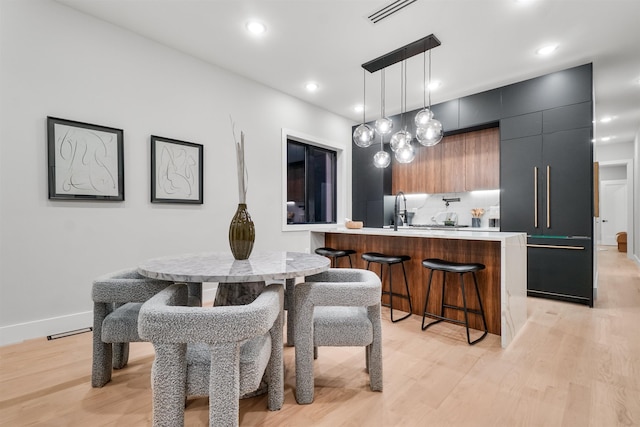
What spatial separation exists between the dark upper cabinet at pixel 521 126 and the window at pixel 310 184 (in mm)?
2867

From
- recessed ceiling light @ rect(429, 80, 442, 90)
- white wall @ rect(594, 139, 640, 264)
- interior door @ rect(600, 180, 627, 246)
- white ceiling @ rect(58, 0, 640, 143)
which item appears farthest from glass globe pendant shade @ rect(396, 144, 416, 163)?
interior door @ rect(600, 180, 627, 246)

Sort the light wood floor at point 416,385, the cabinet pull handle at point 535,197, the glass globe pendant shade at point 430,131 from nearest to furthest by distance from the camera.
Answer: the light wood floor at point 416,385, the glass globe pendant shade at point 430,131, the cabinet pull handle at point 535,197

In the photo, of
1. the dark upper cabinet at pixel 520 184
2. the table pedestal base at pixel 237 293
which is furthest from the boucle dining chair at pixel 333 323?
the dark upper cabinet at pixel 520 184

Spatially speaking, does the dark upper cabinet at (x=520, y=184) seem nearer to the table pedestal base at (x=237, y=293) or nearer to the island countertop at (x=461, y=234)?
the island countertop at (x=461, y=234)

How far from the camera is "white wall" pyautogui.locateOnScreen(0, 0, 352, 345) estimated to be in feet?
8.05

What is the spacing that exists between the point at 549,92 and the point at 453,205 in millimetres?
2193

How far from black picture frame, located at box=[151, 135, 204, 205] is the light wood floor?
153 centimetres

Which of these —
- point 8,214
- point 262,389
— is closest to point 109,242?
point 8,214

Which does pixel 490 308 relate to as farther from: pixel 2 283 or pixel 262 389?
pixel 2 283

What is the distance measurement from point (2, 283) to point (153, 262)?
1.68m

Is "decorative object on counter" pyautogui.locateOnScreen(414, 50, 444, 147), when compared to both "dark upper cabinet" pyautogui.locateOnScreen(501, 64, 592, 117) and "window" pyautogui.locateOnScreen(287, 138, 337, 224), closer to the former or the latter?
"dark upper cabinet" pyautogui.locateOnScreen(501, 64, 592, 117)

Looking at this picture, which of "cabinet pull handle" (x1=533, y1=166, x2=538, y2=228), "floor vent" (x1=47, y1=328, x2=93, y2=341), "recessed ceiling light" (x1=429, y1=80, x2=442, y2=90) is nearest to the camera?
"floor vent" (x1=47, y1=328, x2=93, y2=341)

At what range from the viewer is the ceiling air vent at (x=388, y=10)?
262cm

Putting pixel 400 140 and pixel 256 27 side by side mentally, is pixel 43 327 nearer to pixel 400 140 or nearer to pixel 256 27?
pixel 256 27
